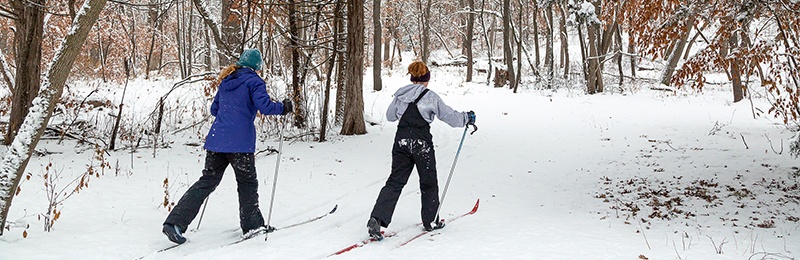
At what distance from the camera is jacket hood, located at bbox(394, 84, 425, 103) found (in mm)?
4031

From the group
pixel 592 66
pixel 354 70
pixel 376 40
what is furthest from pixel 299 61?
pixel 592 66

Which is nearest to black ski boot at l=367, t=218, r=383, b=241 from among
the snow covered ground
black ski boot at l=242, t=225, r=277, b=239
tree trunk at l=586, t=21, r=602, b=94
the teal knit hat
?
the snow covered ground

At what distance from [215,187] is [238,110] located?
71 centimetres

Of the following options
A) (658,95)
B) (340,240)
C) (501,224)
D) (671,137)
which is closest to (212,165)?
(340,240)

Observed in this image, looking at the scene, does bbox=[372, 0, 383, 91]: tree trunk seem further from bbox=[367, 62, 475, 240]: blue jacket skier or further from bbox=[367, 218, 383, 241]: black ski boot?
bbox=[367, 218, 383, 241]: black ski boot

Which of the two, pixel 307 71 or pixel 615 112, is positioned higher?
pixel 307 71

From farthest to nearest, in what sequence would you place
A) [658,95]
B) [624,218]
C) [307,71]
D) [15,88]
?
[658,95] → [307,71] → [15,88] → [624,218]

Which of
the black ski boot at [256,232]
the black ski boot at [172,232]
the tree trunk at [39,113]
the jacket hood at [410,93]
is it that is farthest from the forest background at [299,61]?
the jacket hood at [410,93]

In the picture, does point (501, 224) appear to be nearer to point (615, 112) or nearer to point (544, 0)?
point (615, 112)

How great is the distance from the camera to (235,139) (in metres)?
3.81

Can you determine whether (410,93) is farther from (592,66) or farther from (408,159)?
(592,66)

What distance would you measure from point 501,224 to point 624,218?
131 centimetres

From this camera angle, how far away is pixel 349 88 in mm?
9227

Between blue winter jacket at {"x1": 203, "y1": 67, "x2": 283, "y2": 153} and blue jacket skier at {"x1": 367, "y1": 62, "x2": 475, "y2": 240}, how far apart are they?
3.50ft
